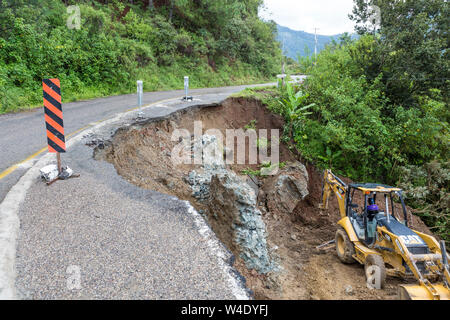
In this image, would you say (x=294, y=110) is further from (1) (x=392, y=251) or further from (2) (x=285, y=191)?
(1) (x=392, y=251)

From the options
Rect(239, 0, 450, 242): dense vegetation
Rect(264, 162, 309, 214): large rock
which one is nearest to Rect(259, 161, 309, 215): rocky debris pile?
Rect(264, 162, 309, 214): large rock

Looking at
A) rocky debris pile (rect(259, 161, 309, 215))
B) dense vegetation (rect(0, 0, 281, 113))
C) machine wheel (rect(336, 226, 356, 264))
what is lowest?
machine wheel (rect(336, 226, 356, 264))

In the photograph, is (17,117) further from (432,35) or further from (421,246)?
(432,35)

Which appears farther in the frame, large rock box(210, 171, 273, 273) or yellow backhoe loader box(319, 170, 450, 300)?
large rock box(210, 171, 273, 273)

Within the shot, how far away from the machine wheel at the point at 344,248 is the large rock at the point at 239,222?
245 cm

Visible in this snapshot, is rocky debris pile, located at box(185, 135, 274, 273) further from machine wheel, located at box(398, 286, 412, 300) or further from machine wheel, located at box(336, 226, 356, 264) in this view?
machine wheel, located at box(336, 226, 356, 264)

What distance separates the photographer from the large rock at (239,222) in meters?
5.30

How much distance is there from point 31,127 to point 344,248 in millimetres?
9860

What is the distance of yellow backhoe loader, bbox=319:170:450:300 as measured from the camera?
4.91m

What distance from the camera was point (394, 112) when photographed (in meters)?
13.1

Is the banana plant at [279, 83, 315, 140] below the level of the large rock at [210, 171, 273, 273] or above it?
above

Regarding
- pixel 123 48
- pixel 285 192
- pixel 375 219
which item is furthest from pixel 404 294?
pixel 123 48

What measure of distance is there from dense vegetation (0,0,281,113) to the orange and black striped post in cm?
731
